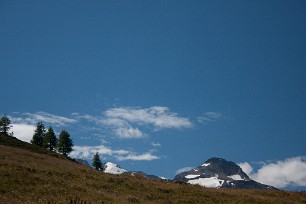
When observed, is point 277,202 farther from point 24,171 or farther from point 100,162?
point 100,162

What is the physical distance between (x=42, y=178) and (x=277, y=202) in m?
24.8

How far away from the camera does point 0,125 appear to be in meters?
134

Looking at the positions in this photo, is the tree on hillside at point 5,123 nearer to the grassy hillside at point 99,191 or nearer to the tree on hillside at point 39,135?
the tree on hillside at point 39,135


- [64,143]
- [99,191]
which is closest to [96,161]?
[64,143]

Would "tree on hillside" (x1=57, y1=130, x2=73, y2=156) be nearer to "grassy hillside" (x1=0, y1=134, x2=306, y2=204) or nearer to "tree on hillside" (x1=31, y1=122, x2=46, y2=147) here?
"tree on hillside" (x1=31, y1=122, x2=46, y2=147)

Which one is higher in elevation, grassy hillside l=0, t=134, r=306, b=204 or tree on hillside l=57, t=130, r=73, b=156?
tree on hillside l=57, t=130, r=73, b=156

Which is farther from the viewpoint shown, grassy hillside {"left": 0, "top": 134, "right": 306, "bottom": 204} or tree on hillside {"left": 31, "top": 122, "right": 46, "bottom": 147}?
tree on hillside {"left": 31, "top": 122, "right": 46, "bottom": 147}

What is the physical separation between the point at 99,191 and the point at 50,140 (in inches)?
3376

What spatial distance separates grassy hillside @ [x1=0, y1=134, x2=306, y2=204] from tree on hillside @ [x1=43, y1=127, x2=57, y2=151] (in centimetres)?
7454

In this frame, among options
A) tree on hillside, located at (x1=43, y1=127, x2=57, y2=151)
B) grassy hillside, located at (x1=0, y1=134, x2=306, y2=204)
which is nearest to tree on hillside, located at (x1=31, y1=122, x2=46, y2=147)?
tree on hillside, located at (x1=43, y1=127, x2=57, y2=151)

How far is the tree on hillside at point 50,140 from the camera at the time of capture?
119544 millimetres

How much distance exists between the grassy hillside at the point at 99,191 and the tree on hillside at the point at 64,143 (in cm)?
7344

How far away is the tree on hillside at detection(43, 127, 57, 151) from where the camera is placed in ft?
392

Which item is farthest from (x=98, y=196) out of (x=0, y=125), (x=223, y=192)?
(x=0, y=125)
